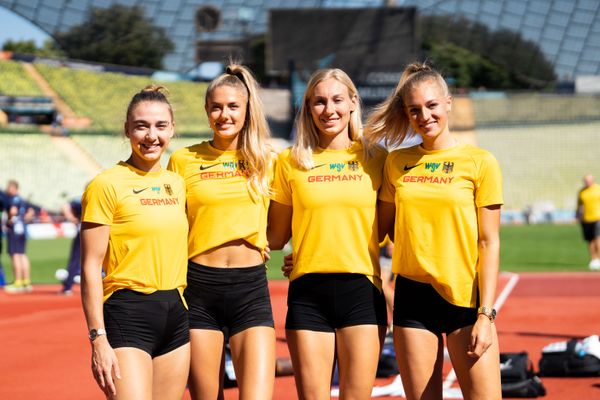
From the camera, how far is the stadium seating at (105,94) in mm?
56000

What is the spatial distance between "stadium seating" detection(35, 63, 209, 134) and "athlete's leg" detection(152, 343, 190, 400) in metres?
50.6

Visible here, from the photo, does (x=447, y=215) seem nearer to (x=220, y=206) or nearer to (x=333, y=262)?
(x=333, y=262)

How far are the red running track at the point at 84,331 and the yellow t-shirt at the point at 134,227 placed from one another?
3.50 m

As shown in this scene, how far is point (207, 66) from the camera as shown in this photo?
205 feet

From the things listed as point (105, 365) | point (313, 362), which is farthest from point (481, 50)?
point (105, 365)

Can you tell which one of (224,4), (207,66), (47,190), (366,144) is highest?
(224,4)

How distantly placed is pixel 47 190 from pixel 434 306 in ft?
147

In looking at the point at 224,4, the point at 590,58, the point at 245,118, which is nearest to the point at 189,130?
the point at 224,4

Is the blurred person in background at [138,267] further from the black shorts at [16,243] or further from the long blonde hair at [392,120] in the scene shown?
the black shorts at [16,243]

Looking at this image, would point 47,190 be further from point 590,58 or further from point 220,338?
point 590,58

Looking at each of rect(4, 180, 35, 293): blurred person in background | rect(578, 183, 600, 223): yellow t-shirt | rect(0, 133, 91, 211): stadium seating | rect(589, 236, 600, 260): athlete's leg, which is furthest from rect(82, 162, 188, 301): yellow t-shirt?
rect(0, 133, 91, 211): stadium seating

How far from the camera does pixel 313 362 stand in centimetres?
490

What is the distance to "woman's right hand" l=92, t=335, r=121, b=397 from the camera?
14.2 ft

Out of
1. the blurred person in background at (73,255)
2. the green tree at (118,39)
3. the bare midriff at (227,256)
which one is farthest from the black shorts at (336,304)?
the green tree at (118,39)
